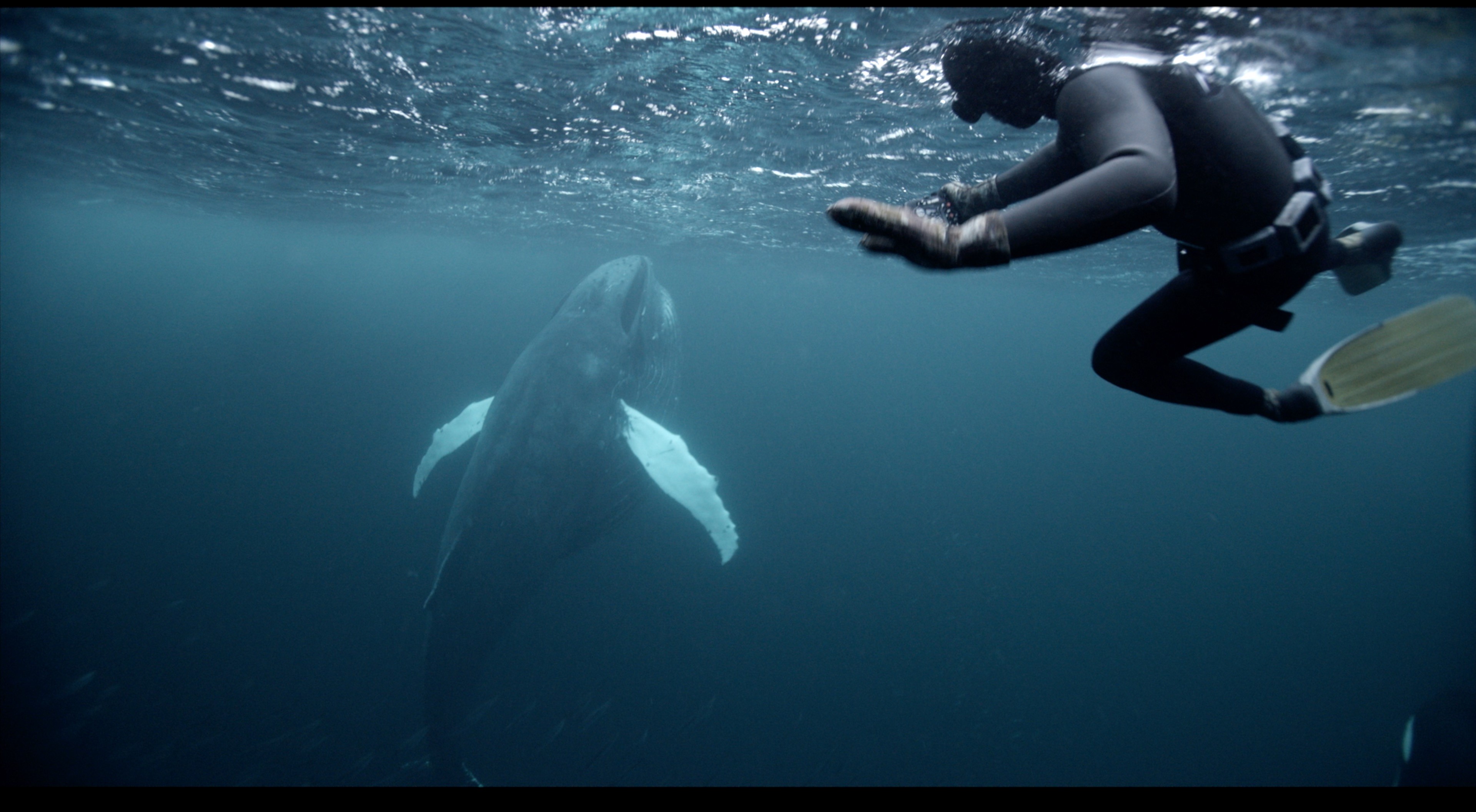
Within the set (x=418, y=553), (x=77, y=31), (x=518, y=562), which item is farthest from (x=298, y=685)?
(x=77, y=31)

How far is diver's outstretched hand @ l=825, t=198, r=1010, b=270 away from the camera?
1285 millimetres

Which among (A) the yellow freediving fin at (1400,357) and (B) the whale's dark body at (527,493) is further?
(B) the whale's dark body at (527,493)

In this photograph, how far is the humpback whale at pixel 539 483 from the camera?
7.14 meters

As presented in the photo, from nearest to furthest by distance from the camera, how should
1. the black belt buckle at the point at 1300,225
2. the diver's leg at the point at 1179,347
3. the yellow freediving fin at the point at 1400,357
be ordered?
the black belt buckle at the point at 1300,225, the diver's leg at the point at 1179,347, the yellow freediving fin at the point at 1400,357

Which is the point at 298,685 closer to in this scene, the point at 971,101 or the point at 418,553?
the point at 418,553

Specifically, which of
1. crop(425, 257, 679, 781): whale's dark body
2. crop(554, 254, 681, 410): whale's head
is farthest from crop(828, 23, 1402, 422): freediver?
crop(554, 254, 681, 410): whale's head

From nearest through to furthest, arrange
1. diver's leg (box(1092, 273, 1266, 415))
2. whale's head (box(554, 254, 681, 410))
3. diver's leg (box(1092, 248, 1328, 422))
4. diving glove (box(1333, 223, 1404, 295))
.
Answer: diver's leg (box(1092, 248, 1328, 422)) → diver's leg (box(1092, 273, 1266, 415)) → diving glove (box(1333, 223, 1404, 295)) → whale's head (box(554, 254, 681, 410))

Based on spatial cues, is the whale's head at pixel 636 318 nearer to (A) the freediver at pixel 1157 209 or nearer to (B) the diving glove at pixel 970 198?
(B) the diving glove at pixel 970 198

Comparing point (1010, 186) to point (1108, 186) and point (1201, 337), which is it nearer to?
point (1201, 337)

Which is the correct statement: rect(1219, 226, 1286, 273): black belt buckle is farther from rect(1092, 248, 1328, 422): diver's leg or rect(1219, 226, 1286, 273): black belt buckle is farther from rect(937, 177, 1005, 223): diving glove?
rect(937, 177, 1005, 223): diving glove

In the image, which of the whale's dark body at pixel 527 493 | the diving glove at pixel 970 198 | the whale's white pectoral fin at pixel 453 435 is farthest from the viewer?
the whale's white pectoral fin at pixel 453 435

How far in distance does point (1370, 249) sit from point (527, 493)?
25.4 ft

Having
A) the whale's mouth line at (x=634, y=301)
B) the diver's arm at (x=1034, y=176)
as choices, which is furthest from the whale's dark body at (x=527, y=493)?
the diver's arm at (x=1034, y=176)

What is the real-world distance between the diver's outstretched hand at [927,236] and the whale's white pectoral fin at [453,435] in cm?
867
